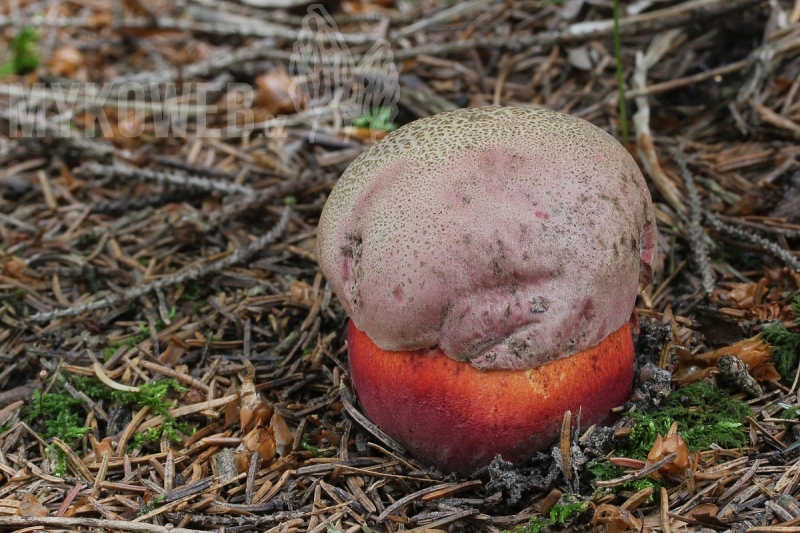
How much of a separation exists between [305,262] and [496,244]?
1438 mm

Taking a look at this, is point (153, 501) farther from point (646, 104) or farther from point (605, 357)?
point (646, 104)

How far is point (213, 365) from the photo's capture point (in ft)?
8.09

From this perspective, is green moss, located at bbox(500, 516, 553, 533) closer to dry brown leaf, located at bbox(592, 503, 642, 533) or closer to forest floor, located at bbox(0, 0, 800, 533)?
forest floor, located at bbox(0, 0, 800, 533)

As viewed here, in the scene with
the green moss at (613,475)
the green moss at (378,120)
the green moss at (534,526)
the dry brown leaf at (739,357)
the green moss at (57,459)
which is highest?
the green moss at (378,120)

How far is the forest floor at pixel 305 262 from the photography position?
1.87 meters

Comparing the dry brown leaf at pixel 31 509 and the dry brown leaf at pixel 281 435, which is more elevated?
the dry brown leaf at pixel 281 435

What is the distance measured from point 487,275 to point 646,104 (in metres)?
2.01

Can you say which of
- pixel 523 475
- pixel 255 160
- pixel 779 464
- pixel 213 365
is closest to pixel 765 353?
pixel 779 464

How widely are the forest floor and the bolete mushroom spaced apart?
0.47ft

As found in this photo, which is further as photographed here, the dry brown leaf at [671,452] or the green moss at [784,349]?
the green moss at [784,349]

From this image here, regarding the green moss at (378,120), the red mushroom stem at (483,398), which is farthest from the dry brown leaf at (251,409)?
the green moss at (378,120)

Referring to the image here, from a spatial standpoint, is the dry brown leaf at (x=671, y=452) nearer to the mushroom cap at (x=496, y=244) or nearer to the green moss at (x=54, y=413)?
→ the mushroom cap at (x=496, y=244)

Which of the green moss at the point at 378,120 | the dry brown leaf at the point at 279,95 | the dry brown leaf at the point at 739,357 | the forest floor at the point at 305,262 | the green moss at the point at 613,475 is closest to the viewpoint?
the green moss at the point at 613,475

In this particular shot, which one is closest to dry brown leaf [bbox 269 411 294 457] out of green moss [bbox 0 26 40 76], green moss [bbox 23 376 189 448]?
green moss [bbox 23 376 189 448]
